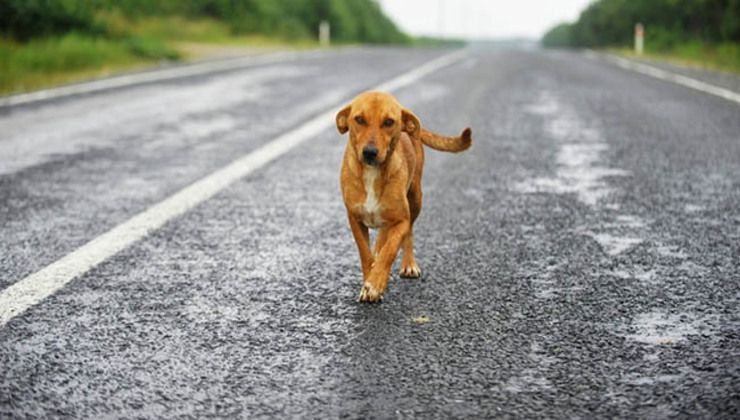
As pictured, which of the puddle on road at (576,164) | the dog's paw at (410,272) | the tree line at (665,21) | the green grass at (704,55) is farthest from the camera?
the tree line at (665,21)

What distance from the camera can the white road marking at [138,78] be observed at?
459 inches

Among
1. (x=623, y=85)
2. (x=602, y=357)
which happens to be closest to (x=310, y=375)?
(x=602, y=357)

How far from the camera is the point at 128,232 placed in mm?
4703

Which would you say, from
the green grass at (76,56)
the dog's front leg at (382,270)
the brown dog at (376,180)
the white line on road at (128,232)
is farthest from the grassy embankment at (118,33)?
the dog's front leg at (382,270)

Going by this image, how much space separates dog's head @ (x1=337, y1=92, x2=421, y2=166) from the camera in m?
3.54

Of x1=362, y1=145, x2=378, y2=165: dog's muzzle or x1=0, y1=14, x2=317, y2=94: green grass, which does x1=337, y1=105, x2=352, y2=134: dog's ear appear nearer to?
x1=362, y1=145, x2=378, y2=165: dog's muzzle

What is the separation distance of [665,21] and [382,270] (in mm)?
43918

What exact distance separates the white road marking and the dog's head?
825 cm

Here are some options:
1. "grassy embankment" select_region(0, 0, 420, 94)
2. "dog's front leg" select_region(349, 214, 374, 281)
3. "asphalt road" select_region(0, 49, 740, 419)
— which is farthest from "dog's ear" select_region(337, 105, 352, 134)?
"grassy embankment" select_region(0, 0, 420, 94)

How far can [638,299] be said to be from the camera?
360 centimetres

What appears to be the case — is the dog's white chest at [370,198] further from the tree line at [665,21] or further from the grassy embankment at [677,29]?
the tree line at [665,21]

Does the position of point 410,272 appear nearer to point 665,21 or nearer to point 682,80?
point 682,80

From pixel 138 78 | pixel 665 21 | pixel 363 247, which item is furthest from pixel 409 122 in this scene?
pixel 665 21

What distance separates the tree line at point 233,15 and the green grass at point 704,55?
542 inches
